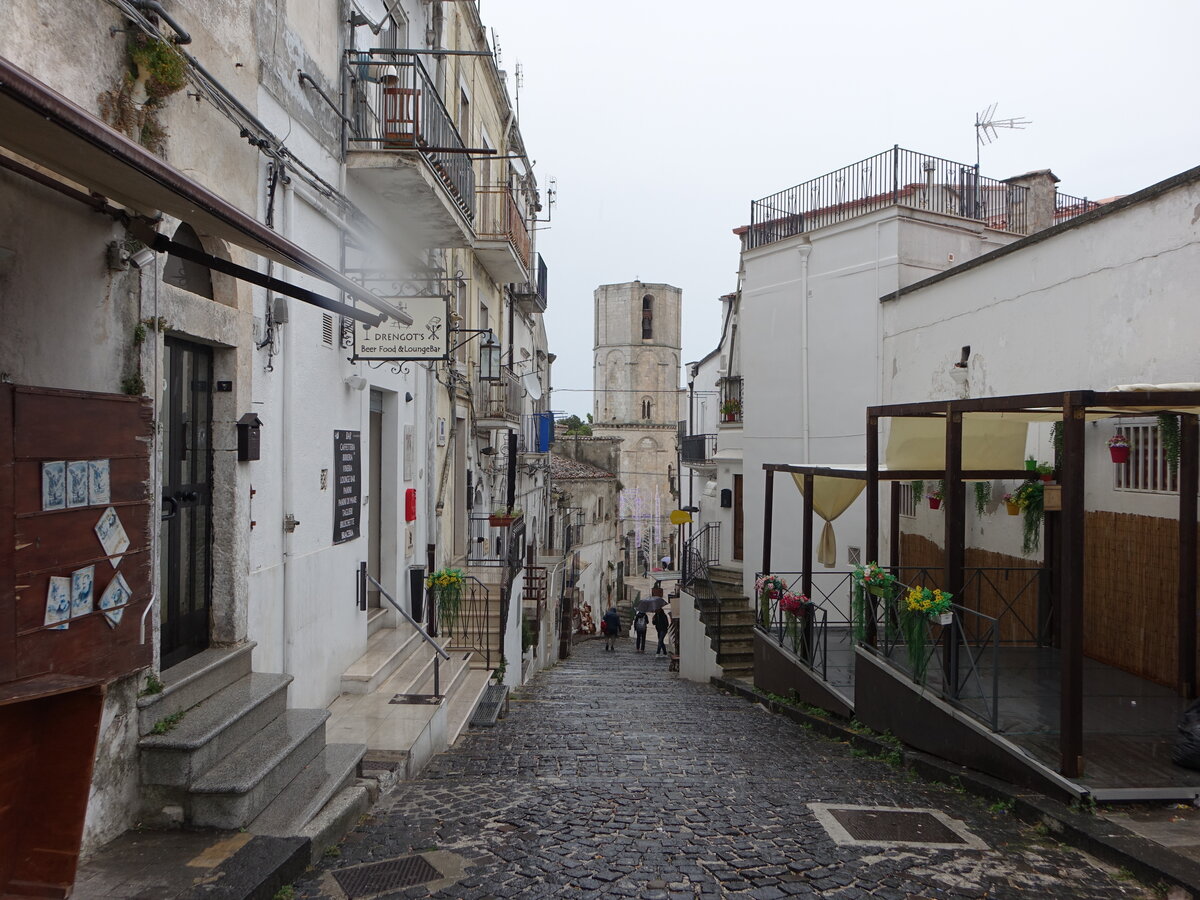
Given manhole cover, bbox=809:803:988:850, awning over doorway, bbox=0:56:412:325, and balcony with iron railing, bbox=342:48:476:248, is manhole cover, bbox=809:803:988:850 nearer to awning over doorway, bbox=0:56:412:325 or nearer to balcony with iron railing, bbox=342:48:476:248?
awning over doorway, bbox=0:56:412:325

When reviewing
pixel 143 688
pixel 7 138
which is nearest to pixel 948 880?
pixel 143 688

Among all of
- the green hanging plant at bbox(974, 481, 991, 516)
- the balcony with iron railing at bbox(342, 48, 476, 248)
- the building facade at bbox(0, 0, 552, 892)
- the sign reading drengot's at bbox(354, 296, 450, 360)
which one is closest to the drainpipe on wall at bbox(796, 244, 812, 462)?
the green hanging plant at bbox(974, 481, 991, 516)

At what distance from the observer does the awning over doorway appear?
2.69m

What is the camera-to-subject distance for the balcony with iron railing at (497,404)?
17.1 metres

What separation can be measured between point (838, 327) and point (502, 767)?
37.5 ft

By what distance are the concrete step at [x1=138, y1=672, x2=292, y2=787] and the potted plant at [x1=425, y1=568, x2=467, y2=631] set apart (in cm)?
491

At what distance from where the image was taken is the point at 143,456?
181 inches

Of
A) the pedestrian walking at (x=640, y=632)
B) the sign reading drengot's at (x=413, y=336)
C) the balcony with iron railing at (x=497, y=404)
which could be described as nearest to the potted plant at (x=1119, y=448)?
the sign reading drengot's at (x=413, y=336)

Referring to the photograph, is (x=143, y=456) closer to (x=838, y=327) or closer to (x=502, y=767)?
(x=502, y=767)

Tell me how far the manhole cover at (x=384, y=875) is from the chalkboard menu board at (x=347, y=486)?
4.49m

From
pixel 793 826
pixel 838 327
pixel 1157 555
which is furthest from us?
pixel 838 327

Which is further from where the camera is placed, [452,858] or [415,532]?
[415,532]

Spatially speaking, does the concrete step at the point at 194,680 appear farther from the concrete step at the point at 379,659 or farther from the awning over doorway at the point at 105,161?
the concrete step at the point at 379,659

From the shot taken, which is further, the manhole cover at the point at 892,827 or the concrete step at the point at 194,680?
the manhole cover at the point at 892,827
